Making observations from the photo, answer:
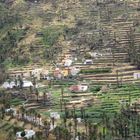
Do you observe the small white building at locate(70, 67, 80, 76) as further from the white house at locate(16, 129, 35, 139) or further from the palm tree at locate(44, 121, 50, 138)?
the white house at locate(16, 129, 35, 139)

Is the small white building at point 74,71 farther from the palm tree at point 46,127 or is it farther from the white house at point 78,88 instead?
the palm tree at point 46,127

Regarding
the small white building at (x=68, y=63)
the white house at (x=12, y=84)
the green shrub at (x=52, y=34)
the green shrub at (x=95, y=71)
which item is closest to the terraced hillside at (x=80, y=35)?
the green shrub at (x=52, y=34)

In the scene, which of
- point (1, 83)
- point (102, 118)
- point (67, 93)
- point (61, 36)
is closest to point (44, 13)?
point (61, 36)

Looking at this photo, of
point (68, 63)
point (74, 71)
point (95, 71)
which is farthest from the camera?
point (68, 63)

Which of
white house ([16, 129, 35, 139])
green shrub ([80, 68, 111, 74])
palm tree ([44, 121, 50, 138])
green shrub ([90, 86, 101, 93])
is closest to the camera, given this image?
palm tree ([44, 121, 50, 138])

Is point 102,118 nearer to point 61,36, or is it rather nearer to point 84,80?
point 84,80

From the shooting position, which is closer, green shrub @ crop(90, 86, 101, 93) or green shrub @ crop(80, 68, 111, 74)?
green shrub @ crop(90, 86, 101, 93)

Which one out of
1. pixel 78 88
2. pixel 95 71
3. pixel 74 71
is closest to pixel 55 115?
pixel 78 88

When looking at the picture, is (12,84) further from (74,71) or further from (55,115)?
(55,115)

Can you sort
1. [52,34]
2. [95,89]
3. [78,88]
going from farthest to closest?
[52,34]
[95,89]
[78,88]

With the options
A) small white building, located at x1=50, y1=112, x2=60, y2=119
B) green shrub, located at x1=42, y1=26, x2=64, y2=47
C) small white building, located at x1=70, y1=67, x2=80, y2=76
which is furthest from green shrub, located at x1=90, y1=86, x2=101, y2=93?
green shrub, located at x1=42, y1=26, x2=64, y2=47

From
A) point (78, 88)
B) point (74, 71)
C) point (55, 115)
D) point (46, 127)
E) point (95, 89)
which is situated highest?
point (74, 71)
